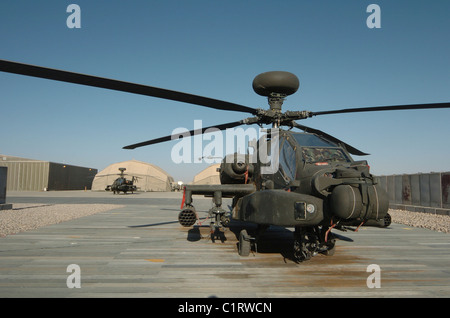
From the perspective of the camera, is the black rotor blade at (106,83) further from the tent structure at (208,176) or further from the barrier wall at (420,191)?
the tent structure at (208,176)

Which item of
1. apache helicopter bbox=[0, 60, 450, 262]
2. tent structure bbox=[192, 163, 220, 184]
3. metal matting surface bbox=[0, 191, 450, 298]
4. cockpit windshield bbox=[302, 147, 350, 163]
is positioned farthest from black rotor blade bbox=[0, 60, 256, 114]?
tent structure bbox=[192, 163, 220, 184]

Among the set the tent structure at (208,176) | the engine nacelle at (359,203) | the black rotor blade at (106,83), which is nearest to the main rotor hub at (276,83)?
the black rotor blade at (106,83)

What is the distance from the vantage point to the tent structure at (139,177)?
5506cm

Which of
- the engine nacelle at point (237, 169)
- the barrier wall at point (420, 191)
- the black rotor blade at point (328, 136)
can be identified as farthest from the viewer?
the barrier wall at point (420, 191)

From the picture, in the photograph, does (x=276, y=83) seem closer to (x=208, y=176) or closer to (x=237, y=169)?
(x=237, y=169)

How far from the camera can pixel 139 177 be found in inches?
2156

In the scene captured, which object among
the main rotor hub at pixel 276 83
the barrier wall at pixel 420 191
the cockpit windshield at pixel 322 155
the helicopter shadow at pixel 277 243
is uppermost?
the main rotor hub at pixel 276 83

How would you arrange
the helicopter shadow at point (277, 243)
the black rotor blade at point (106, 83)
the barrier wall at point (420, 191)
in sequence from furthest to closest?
the barrier wall at point (420, 191) < the helicopter shadow at point (277, 243) < the black rotor blade at point (106, 83)

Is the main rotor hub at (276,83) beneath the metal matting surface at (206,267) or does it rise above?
above

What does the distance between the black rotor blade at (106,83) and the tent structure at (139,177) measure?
162ft

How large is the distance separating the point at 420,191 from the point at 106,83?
57.2ft

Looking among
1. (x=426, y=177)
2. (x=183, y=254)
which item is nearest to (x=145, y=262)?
(x=183, y=254)

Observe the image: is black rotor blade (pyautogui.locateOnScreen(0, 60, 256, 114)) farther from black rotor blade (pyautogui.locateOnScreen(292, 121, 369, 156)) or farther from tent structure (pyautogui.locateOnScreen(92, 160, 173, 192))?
tent structure (pyautogui.locateOnScreen(92, 160, 173, 192))

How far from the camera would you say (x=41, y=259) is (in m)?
5.23
